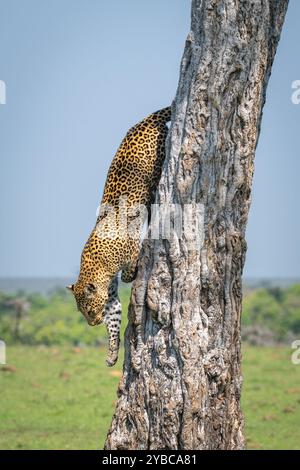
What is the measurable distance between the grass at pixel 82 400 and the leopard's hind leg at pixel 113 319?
3608mm

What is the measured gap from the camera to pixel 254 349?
19109 mm

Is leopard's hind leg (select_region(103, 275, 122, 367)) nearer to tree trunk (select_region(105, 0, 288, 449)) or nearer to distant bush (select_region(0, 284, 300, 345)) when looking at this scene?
tree trunk (select_region(105, 0, 288, 449))

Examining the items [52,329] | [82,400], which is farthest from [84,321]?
[82,400]

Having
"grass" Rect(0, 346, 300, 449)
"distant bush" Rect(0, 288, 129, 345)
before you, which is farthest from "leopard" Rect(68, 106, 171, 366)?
"distant bush" Rect(0, 288, 129, 345)

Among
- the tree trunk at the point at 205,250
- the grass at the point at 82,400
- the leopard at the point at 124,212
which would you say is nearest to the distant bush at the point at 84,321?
the grass at the point at 82,400

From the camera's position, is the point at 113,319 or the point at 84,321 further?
the point at 84,321

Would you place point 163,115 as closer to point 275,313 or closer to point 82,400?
point 82,400

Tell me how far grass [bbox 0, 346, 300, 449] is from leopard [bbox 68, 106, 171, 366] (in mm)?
3944

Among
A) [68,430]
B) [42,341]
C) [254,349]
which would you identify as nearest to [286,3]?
[68,430]

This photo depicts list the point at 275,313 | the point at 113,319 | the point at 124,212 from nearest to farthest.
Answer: the point at 124,212 → the point at 113,319 → the point at 275,313

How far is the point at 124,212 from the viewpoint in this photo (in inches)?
309

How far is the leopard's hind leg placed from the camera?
8062 mm

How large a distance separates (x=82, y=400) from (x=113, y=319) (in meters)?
5.96
